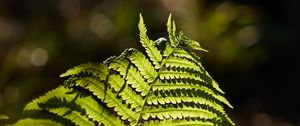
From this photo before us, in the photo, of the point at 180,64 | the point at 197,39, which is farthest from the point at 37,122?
the point at 197,39

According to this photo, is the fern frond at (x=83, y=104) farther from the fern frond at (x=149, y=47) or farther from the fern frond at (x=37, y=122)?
the fern frond at (x=149, y=47)

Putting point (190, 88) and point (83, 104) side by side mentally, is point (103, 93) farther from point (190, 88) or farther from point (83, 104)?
point (190, 88)

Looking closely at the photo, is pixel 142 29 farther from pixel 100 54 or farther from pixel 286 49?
pixel 286 49

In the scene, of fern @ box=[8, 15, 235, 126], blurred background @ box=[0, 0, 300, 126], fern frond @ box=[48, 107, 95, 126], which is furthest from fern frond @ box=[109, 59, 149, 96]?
blurred background @ box=[0, 0, 300, 126]

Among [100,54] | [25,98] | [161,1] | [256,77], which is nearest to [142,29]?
[25,98]

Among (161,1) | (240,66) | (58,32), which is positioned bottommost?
(240,66)
